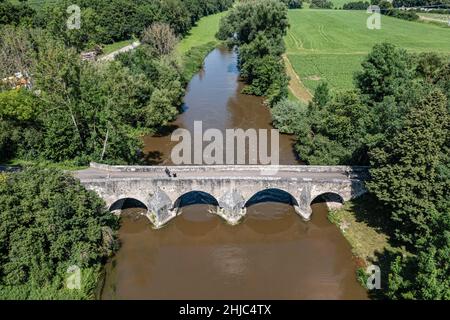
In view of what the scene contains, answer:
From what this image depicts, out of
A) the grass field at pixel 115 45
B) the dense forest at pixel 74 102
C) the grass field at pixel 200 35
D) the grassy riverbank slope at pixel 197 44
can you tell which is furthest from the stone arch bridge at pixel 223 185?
the grass field at pixel 200 35

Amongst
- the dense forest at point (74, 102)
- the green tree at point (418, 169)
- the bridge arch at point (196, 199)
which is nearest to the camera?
the green tree at point (418, 169)

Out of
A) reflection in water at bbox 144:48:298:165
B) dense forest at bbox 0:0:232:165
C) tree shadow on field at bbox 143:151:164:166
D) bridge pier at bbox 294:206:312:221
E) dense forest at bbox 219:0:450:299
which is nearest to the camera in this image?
dense forest at bbox 219:0:450:299

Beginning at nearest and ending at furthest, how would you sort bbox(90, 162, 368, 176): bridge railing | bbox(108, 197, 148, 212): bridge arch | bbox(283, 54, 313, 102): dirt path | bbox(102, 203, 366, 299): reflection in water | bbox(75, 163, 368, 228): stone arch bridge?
bbox(102, 203, 366, 299): reflection in water < bbox(75, 163, 368, 228): stone arch bridge < bbox(108, 197, 148, 212): bridge arch < bbox(90, 162, 368, 176): bridge railing < bbox(283, 54, 313, 102): dirt path

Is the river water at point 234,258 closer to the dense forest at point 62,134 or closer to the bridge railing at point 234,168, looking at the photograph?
the dense forest at point 62,134

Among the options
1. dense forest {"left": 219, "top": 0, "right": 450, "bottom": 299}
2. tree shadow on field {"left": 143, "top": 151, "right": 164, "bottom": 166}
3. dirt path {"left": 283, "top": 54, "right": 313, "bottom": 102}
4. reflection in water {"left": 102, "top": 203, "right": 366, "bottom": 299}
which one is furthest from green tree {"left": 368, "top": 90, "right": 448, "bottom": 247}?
dirt path {"left": 283, "top": 54, "right": 313, "bottom": 102}

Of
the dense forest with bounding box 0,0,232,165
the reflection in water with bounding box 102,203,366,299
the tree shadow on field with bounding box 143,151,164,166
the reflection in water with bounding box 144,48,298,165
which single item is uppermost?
the dense forest with bounding box 0,0,232,165

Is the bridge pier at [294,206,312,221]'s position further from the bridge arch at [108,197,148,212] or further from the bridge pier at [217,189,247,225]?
the bridge arch at [108,197,148,212]

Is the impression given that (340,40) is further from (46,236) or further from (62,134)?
(46,236)
